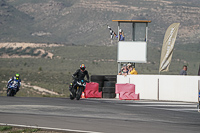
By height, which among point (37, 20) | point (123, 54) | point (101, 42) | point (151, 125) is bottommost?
point (151, 125)

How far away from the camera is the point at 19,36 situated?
145750mm

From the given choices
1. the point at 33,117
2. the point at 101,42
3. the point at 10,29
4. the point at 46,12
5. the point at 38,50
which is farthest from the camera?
the point at 46,12

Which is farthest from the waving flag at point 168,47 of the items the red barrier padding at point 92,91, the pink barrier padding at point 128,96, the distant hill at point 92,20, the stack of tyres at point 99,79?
the distant hill at point 92,20

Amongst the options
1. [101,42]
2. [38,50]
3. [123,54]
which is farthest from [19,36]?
[123,54]

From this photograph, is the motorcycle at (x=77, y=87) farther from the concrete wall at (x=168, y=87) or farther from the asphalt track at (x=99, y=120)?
the asphalt track at (x=99, y=120)

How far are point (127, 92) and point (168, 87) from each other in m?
2.21

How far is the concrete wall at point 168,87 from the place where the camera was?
2269 cm

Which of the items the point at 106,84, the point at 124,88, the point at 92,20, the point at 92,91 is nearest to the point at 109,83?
the point at 106,84

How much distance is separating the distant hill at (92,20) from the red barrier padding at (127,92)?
113687mm

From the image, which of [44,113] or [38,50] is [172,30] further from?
[38,50]

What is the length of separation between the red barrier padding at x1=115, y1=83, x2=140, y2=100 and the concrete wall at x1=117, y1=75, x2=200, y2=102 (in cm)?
32

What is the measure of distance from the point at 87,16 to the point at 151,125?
16721cm

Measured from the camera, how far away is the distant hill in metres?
151

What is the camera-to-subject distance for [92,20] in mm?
173500
